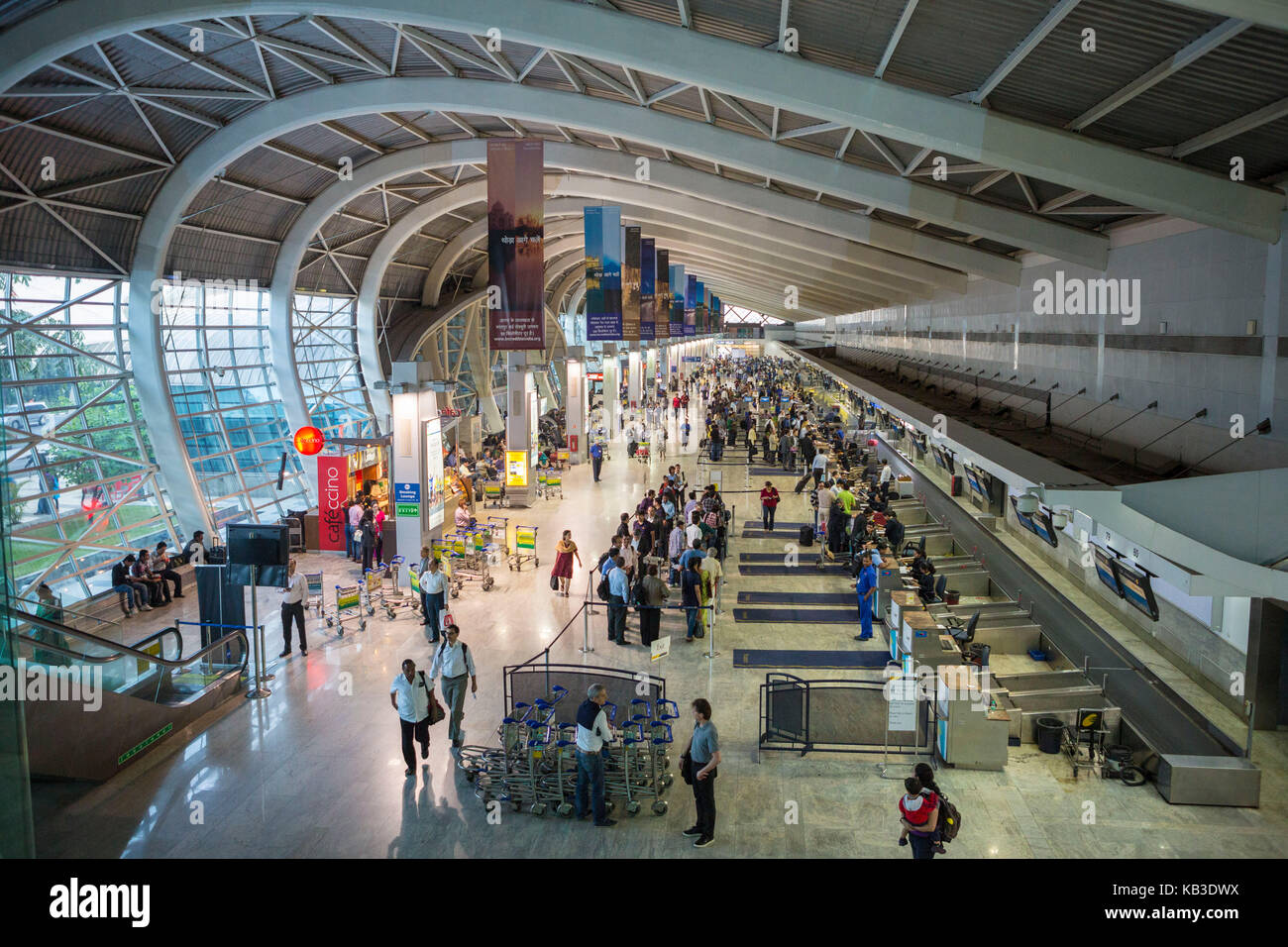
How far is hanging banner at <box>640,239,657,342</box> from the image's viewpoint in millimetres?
25203

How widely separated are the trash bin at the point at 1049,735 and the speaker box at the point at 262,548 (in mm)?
9014

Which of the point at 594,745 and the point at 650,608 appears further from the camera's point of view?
the point at 650,608

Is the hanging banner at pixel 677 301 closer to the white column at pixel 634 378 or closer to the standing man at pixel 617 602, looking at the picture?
the white column at pixel 634 378

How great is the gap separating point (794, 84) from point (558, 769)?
25.0ft

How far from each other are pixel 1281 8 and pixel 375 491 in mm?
21190

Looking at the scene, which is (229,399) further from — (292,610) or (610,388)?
(610,388)

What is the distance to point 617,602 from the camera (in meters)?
12.8

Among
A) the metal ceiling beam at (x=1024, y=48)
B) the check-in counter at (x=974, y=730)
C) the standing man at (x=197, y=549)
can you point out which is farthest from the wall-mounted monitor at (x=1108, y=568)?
the standing man at (x=197, y=549)

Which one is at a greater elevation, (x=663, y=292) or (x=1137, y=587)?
(x=663, y=292)

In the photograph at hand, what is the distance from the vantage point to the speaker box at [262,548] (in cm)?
1119

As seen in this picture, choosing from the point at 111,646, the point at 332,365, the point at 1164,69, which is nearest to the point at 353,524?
the point at 111,646

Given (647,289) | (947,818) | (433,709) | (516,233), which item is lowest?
(947,818)

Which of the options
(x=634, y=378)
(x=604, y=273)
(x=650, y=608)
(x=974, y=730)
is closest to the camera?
(x=974, y=730)
